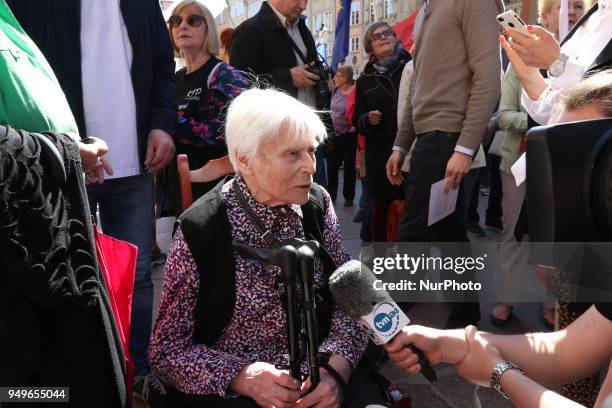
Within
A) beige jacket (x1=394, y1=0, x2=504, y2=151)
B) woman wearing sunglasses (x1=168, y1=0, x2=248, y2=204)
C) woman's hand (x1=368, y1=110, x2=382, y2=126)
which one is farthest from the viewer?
woman's hand (x1=368, y1=110, x2=382, y2=126)

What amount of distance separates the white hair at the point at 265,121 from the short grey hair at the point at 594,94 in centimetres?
78

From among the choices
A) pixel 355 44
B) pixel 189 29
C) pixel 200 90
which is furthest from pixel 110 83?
pixel 355 44

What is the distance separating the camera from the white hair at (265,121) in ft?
5.58

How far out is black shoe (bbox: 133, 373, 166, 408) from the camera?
2.28m

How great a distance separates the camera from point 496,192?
5613 millimetres

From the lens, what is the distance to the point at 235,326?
169 cm

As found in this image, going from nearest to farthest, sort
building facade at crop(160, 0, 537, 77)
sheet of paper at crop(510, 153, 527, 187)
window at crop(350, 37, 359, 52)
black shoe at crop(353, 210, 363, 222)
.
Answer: sheet of paper at crop(510, 153, 527, 187), black shoe at crop(353, 210, 363, 222), building facade at crop(160, 0, 537, 77), window at crop(350, 37, 359, 52)

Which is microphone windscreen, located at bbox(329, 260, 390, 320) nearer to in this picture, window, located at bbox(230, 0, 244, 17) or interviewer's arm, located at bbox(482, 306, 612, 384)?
interviewer's arm, located at bbox(482, 306, 612, 384)

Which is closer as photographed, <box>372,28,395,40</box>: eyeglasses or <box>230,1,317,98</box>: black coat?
<box>230,1,317,98</box>: black coat

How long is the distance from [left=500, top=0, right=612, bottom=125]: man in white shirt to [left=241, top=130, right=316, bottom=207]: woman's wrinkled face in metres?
0.78

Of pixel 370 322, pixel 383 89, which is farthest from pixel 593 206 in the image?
pixel 383 89

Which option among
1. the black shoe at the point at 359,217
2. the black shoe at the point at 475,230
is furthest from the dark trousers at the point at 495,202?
the black shoe at the point at 359,217

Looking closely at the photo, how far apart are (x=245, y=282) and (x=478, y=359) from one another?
0.72 m

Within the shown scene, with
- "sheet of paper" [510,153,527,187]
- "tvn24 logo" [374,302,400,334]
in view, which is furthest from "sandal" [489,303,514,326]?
"tvn24 logo" [374,302,400,334]
